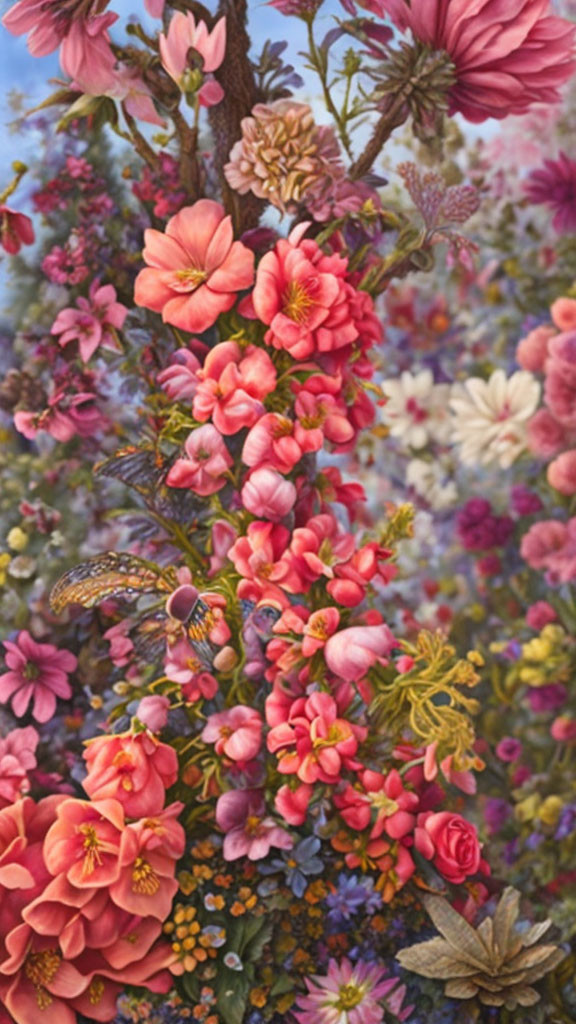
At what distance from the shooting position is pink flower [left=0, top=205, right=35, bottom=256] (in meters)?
1.19

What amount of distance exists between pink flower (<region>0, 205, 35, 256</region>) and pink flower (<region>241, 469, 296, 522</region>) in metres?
0.35

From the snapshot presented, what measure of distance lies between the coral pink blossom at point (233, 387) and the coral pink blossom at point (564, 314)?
0.30 meters

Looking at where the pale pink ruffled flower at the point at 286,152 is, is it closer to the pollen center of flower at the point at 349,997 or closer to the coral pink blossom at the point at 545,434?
the coral pink blossom at the point at 545,434

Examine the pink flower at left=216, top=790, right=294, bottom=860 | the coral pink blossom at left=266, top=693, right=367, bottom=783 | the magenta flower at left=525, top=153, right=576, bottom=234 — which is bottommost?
the pink flower at left=216, top=790, right=294, bottom=860

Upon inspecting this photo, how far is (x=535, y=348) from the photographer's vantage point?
1.15 meters

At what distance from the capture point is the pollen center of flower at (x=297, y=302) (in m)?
1.16

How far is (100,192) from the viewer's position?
3.91 feet

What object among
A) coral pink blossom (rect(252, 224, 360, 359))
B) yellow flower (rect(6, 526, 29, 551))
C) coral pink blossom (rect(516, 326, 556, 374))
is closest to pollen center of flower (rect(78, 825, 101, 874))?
yellow flower (rect(6, 526, 29, 551))

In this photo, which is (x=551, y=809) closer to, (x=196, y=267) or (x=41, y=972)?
(x=41, y=972)

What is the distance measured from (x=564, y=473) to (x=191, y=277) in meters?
0.44

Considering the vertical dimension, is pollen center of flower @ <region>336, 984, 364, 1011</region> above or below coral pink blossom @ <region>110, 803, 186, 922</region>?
below

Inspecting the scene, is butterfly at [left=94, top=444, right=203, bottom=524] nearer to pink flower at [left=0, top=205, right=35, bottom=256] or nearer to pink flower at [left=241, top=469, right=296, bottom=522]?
pink flower at [left=241, top=469, right=296, bottom=522]

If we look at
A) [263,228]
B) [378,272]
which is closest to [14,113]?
[263,228]

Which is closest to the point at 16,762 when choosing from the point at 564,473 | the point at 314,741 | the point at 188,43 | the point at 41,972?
the point at 41,972
